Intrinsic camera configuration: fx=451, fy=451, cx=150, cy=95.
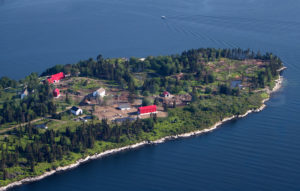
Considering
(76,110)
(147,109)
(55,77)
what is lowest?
(147,109)

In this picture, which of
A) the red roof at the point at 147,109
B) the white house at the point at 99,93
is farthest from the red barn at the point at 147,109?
the white house at the point at 99,93

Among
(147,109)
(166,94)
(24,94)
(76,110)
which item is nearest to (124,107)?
(147,109)

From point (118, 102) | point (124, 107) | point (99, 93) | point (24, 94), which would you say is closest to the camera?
point (124, 107)

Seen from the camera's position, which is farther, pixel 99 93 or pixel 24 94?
pixel 24 94

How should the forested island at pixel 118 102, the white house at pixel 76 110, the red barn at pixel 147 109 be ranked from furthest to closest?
the red barn at pixel 147 109, the white house at pixel 76 110, the forested island at pixel 118 102

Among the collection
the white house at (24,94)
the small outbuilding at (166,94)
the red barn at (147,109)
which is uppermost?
the white house at (24,94)

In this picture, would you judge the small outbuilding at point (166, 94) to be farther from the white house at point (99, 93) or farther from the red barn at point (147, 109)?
the white house at point (99, 93)

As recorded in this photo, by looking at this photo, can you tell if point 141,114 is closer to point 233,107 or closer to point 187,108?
point 187,108

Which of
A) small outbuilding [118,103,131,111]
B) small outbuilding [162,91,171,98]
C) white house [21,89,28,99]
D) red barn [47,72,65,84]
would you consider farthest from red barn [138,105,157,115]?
red barn [47,72,65,84]

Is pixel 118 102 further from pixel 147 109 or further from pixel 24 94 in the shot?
pixel 24 94
